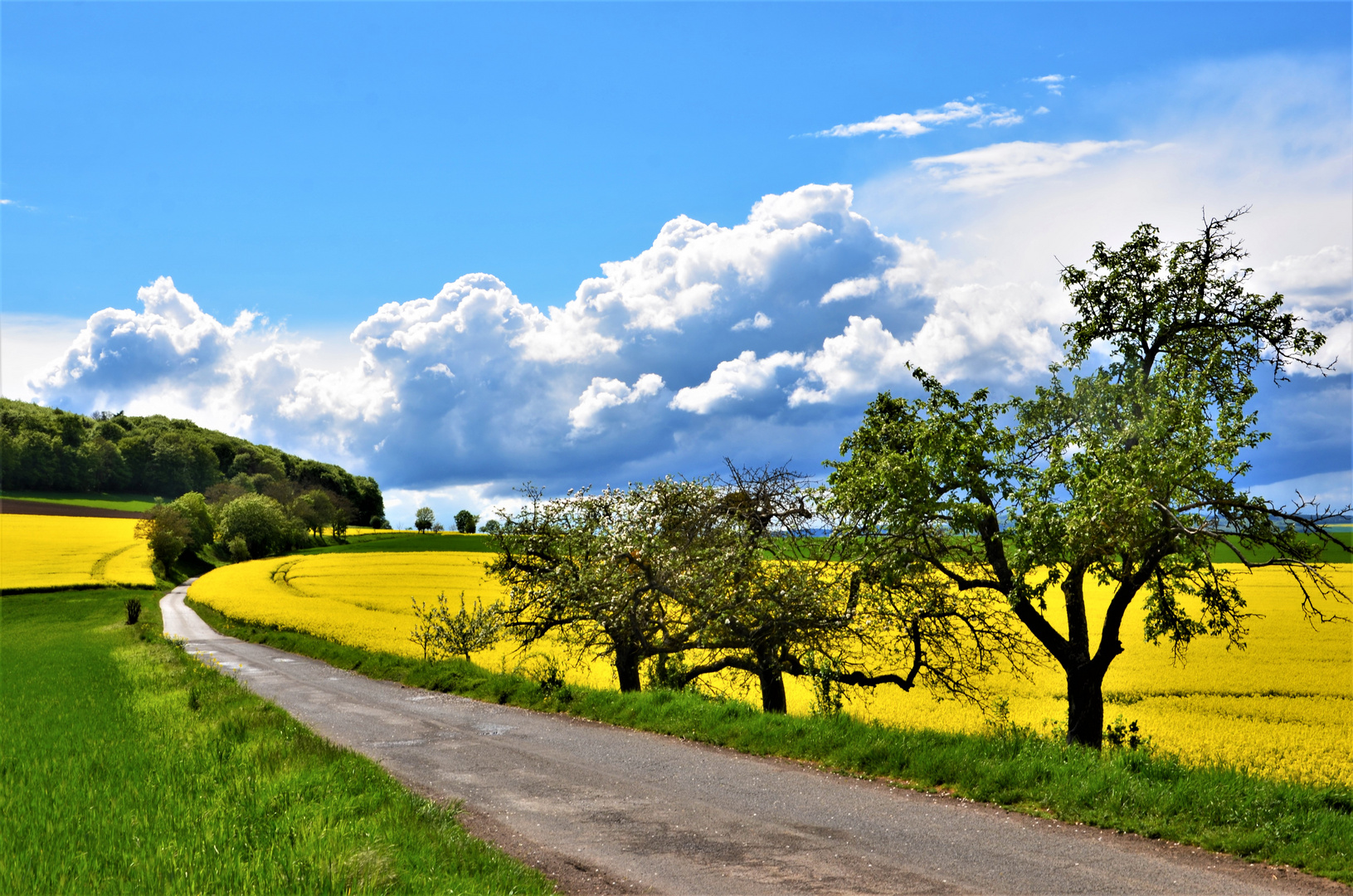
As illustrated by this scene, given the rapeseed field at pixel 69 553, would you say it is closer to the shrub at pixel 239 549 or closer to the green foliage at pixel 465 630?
the shrub at pixel 239 549

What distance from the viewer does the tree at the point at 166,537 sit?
8325 cm

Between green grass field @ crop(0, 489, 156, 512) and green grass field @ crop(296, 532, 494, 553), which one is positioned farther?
green grass field @ crop(0, 489, 156, 512)

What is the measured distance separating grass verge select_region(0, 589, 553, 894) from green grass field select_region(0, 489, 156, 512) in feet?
404

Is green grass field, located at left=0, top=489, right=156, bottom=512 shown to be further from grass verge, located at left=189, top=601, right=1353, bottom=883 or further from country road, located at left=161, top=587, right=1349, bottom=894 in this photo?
grass verge, located at left=189, top=601, right=1353, bottom=883

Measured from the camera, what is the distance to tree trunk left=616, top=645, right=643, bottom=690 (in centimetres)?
2028

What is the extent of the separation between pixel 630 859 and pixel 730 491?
10991 millimetres

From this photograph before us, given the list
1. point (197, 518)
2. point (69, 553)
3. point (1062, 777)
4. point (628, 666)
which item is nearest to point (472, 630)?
point (628, 666)

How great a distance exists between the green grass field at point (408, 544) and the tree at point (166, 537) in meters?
22.9

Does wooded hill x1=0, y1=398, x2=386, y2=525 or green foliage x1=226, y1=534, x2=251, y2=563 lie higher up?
wooded hill x1=0, y1=398, x2=386, y2=525

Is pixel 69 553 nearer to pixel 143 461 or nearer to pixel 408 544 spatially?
pixel 408 544

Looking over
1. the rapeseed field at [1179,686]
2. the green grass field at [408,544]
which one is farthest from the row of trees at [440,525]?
the rapeseed field at [1179,686]

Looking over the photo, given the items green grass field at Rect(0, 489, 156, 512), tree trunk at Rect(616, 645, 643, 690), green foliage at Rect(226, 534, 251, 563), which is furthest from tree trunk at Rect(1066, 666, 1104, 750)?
green grass field at Rect(0, 489, 156, 512)

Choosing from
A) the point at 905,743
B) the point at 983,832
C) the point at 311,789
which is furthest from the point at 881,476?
the point at 311,789

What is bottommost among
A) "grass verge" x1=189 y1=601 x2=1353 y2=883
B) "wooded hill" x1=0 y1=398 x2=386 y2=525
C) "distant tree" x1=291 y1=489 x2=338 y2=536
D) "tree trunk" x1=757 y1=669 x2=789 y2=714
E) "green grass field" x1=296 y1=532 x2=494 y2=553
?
"green grass field" x1=296 y1=532 x2=494 y2=553
